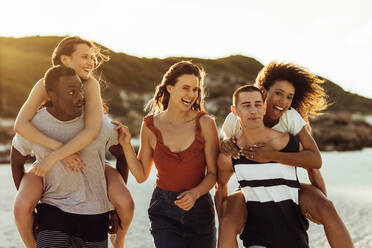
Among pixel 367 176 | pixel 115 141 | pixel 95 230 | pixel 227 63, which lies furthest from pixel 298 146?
pixel 227 63

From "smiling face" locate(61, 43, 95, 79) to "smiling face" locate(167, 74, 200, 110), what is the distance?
69 cm

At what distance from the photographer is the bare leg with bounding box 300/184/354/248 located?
2965mm

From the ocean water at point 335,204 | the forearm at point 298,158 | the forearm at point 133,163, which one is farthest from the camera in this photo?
the ocean water at point 335,204

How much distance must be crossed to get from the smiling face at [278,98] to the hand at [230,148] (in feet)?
1.32

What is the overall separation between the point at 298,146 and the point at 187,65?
102 cm

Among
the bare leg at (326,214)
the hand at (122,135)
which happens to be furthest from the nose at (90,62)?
the bare leg at (326,214)

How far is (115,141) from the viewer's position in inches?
137

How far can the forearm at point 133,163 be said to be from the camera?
347cm

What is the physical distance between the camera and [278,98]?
357 centimetres

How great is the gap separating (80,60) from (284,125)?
5.21 ft

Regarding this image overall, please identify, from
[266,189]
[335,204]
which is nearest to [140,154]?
[266,189]

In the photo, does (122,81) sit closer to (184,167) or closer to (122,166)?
(122,166)

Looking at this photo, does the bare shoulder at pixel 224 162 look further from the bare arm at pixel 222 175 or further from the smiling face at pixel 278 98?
the smiling face at pixel 278 98

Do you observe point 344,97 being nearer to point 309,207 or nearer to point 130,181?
point 130,181
